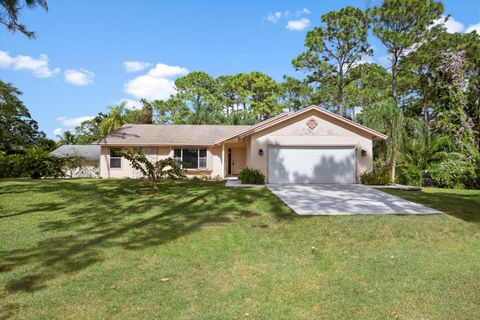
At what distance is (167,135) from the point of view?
2242 cm

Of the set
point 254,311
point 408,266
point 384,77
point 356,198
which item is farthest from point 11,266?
point 384,77

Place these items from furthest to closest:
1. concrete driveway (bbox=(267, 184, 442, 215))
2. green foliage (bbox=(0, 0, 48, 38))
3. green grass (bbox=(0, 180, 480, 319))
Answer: green foliage (bbox=(0, 0, 48, 38))
concrete driveway (bbox=(267, 184, 442, 215))
green grass (bbox=(0, 180, 480, 319))

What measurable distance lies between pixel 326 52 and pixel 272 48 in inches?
334

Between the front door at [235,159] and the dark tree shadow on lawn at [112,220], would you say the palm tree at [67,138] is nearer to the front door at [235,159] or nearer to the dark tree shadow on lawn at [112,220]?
the front door at [235,159]

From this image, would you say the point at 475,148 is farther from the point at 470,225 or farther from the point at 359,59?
the point at 359,59

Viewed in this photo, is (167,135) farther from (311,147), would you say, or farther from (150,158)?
(311,147)

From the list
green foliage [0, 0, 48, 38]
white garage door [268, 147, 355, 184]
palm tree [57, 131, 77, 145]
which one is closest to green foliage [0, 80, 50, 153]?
palm tree [57, 131, 77, 145]

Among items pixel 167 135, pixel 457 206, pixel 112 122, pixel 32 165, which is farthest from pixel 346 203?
pixel 112 122

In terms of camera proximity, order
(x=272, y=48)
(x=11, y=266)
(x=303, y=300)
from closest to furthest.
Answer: (x=303, y=300) < (x=11, y=266) < (x=272, y=48)

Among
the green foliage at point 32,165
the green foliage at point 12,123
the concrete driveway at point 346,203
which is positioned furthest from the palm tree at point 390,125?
the green foliage at point 12,123

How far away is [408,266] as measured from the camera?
4.79m

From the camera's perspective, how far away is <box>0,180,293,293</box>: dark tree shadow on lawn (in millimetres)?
4836

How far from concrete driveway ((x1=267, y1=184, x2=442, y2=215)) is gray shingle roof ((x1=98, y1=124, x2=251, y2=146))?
10.8m

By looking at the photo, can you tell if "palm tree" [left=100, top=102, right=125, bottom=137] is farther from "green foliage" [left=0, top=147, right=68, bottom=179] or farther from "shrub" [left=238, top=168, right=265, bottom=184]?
"shrub" [left=238, top=168, right=265, bottom=184]
